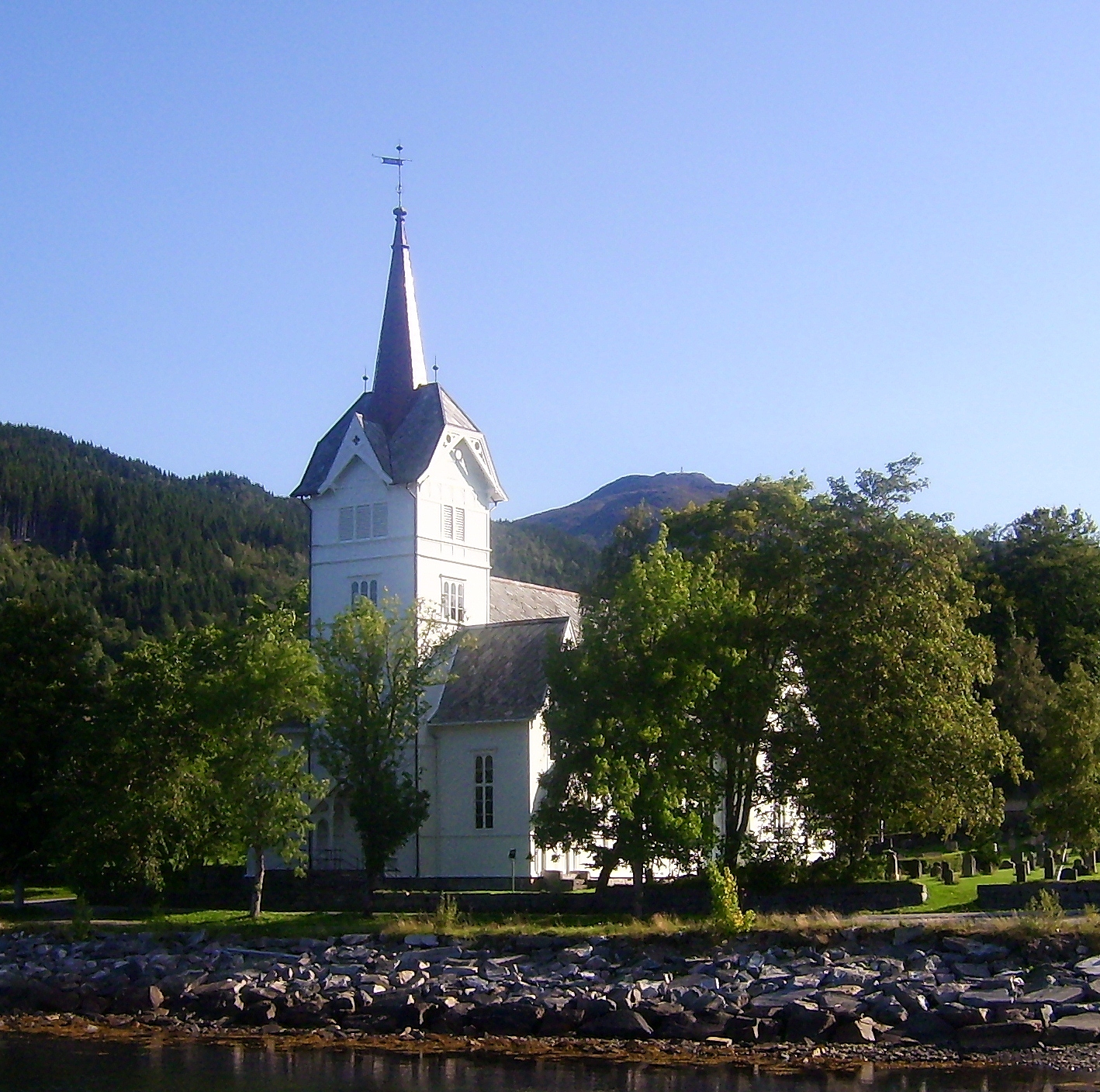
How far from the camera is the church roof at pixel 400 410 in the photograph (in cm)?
5178

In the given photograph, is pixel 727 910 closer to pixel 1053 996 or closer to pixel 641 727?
pixel 641 727

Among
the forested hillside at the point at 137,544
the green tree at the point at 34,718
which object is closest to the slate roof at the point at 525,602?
the green tree at the point at 34,718

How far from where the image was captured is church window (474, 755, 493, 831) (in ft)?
155

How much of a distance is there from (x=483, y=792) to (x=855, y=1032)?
2165cm

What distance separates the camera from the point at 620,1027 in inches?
1106

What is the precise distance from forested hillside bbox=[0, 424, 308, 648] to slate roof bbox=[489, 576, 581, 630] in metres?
84.9

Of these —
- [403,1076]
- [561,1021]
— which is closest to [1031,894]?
[561,1021]

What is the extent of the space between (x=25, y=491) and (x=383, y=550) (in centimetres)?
13722

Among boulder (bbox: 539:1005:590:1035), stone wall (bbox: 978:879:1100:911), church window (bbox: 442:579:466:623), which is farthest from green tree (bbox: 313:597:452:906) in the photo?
stone wall (bbox: 978:879:1100:911)

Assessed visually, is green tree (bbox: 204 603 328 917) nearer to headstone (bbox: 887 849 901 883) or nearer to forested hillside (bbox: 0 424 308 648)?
headstone (bbox: 887 849 901 883)

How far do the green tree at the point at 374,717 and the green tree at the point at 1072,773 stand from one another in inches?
679

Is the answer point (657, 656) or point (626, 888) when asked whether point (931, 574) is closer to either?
point (657, 656)

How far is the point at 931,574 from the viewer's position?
38.9 metres

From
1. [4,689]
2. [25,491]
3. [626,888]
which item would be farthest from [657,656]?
[25,491]
